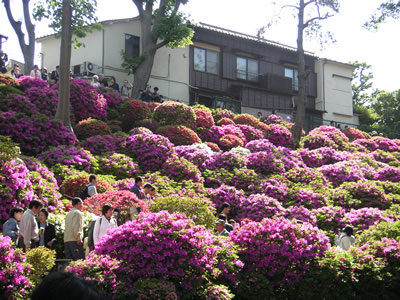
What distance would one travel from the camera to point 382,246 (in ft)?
30.3

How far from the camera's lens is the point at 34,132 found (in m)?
15.3

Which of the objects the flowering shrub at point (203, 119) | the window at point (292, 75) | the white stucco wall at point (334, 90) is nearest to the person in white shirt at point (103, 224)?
the flowering shrub at point (203, 119)

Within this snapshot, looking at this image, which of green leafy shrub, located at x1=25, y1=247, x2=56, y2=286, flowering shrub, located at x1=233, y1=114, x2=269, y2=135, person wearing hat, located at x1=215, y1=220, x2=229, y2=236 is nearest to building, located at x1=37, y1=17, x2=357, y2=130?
flowering shrub, located at x1=233, y1=114, x2=269, y2=135

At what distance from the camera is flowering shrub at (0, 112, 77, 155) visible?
14859 mm

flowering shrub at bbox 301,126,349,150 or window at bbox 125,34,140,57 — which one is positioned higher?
window at bbox 125,34,140,57

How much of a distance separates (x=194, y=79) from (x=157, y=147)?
50.5 feet

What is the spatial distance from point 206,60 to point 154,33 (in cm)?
556

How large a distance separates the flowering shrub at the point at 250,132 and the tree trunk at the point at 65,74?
826cm

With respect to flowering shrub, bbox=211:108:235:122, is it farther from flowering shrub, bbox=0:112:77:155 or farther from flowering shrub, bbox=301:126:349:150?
flowering shrub, bbox=0:112:77:155

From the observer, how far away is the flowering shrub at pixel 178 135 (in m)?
18.6

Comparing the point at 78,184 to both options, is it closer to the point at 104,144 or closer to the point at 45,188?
the point at 45,188

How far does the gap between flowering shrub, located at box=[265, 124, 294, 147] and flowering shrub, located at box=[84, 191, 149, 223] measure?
1332 cm

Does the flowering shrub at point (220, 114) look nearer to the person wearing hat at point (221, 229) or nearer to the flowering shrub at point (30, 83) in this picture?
the flowering shrub at point (30, 83)

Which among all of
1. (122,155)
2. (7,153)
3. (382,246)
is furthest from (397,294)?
(122,155)
